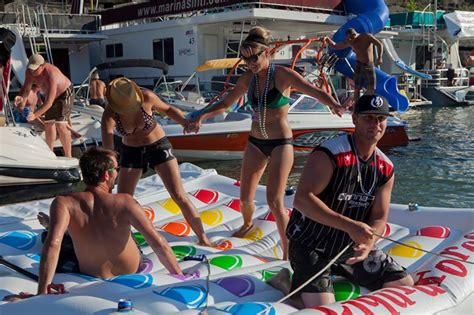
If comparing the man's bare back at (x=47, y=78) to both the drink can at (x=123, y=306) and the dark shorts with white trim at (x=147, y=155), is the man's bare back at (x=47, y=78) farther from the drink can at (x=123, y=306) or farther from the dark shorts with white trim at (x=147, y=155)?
the drink can at (x=123, y=306)

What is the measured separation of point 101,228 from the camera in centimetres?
301

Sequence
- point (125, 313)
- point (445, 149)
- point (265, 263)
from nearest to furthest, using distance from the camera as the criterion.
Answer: point (125, 313) < point (265, 263) < point (445, 149)

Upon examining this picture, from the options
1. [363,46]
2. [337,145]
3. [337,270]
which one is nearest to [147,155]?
[337,270]

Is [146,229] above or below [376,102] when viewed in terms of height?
below

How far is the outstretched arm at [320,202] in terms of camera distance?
278 centimetres

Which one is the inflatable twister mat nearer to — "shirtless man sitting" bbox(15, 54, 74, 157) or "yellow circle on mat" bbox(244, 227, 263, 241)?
"yellow circle on mat" bbox(244, 227, 263, 241)

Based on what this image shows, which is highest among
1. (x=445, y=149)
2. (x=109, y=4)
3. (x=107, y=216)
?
(x=109, y=4)

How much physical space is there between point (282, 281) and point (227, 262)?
0.67m

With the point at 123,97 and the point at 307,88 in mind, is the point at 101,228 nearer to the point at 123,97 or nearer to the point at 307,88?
the point at 123,97

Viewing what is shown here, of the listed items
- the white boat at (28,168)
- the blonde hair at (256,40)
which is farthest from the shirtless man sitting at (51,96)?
the blonde hair at (256,40)

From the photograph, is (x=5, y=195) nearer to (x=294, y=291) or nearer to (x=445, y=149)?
(x=294, y=291)

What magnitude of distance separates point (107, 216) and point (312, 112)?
7.92m

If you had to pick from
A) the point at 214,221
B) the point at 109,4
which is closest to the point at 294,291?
the point at 214,221

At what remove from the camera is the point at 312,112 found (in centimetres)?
1057
